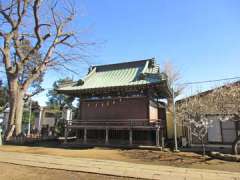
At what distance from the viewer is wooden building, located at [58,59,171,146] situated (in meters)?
17.1

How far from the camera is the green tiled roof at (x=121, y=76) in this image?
17.6 meters

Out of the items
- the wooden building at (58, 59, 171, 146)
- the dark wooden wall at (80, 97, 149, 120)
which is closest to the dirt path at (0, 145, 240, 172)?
the wooden building at (58, 59, 171, 146)

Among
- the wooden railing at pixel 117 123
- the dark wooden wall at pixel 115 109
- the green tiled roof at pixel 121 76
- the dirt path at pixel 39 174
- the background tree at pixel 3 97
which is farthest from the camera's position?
the background tree at pixel 3 97

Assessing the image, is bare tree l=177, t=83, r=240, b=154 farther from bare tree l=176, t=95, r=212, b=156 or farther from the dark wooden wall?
the dark wooden wall

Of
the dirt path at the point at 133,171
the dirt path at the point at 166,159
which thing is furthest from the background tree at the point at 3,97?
the dirt path at the point at 133,171

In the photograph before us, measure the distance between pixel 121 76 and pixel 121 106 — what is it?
129 inches

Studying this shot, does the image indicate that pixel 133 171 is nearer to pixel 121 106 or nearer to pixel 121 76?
pixel 121 106

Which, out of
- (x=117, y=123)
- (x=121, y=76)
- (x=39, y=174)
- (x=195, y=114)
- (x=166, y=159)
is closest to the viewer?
(x=39, y=174)

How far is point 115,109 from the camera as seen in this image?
60.2 ft

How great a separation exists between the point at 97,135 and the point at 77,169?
10.4 metres

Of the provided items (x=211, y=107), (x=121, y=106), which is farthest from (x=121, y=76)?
(x=211, y=107)

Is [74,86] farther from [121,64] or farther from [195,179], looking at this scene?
[195,179]

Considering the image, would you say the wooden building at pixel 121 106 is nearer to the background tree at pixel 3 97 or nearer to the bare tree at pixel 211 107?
the bare tree at pixel 211 107

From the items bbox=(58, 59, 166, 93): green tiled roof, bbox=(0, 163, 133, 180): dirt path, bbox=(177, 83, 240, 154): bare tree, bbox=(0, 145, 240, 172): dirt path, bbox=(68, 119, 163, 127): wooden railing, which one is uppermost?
bbox=(58, 59, 166, 93): green tiled roof
